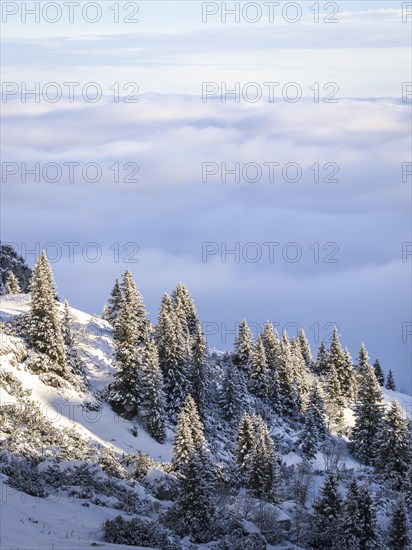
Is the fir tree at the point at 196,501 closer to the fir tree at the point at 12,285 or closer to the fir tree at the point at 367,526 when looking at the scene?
the fir tree at the point at 367,526

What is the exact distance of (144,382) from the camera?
66.1 metres

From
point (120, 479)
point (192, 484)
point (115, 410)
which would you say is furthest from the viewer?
point (115, 410)

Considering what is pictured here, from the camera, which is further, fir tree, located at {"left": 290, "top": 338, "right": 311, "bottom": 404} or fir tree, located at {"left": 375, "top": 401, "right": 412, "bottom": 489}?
fir tree, located at {"left": 290, "top": 338, "right": 311, "bottom": 404}

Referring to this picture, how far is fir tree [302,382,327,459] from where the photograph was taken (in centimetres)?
7775

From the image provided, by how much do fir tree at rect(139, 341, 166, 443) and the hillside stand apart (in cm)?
84

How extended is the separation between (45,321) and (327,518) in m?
30.9

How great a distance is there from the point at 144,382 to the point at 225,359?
91.7ft

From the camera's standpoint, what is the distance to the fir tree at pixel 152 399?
213 ft

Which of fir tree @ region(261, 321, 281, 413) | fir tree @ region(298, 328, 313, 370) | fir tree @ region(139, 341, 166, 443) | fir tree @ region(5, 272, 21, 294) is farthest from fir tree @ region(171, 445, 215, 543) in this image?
fir tree @ region(298, 328, 313, 370)

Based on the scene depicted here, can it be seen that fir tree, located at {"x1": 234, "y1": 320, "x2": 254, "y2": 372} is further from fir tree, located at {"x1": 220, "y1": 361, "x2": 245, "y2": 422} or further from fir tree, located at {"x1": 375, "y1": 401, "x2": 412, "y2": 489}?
fir tree, located at {"x1": 375, "y1": 401, "x2": 412, "y2": 489}

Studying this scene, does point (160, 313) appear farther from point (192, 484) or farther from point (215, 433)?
point (192, 484)

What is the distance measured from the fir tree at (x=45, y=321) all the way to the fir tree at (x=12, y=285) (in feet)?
121

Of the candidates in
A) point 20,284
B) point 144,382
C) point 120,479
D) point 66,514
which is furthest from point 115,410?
point 20,284

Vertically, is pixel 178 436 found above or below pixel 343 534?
above
